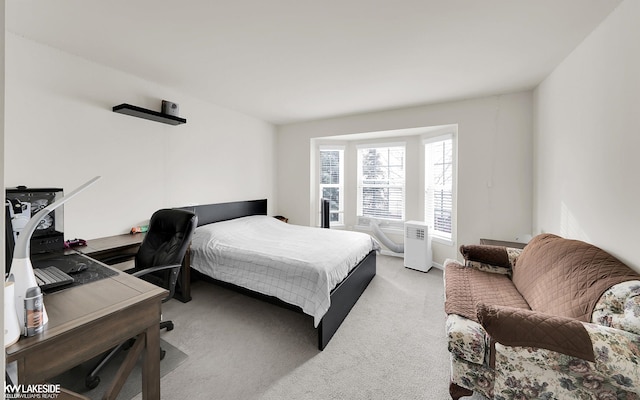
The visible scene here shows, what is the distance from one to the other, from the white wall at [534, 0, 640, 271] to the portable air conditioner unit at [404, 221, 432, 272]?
Answer: 1.41m

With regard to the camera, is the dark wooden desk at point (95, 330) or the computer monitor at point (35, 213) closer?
the dark wooden desk at point (95, 330)

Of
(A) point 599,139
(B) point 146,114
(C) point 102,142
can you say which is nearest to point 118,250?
(C) point 102,142

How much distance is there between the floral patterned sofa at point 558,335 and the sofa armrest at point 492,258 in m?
0.47

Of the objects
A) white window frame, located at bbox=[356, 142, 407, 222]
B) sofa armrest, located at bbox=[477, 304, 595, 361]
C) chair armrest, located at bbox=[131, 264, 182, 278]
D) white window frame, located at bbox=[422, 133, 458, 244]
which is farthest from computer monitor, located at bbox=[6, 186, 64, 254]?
white window frame, located at bbox=[422, 133, 458, 244]

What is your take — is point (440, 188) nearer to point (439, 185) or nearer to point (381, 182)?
point (439, 185)

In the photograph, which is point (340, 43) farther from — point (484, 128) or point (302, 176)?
point (302, 176)

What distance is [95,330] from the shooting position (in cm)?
105

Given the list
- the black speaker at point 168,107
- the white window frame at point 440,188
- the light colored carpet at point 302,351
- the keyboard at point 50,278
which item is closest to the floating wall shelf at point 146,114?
the black speaker at point 168,107

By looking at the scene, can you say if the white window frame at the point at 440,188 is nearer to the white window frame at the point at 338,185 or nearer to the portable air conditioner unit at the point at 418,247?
the portable air conditioner unit at the point at 418,247

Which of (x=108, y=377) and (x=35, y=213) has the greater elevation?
(x=35, y=213)

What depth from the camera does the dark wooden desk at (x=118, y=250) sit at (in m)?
2.15

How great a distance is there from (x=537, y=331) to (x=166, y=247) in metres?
2.54

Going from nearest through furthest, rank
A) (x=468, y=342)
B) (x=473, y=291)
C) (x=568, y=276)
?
(x=468, y=342)
(x=568, y=276)
(x=473, y=291)

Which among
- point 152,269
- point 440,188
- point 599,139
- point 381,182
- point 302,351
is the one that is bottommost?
point 302,351
